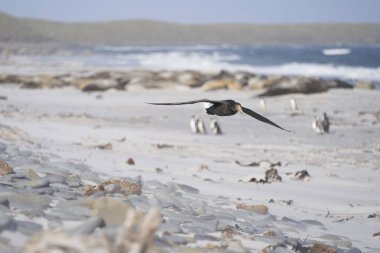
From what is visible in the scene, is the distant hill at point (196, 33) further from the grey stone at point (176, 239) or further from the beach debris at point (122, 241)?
the beach debris at point (122, 241)

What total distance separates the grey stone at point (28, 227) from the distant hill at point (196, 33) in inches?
6377

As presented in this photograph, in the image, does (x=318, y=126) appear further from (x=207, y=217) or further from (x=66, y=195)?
(x=66, y=195)

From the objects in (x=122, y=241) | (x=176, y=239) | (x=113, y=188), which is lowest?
(x=176, y=239)

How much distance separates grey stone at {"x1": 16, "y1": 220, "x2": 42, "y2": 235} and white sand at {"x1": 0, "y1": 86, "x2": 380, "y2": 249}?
2.72 metres

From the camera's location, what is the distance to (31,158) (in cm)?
714

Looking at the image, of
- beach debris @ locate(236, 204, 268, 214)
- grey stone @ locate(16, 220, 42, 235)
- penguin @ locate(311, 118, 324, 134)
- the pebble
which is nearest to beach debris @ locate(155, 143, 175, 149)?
penguin @ locate(311, 118, 324, 134)

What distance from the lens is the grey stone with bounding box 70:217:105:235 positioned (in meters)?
3.40

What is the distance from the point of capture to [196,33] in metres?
190

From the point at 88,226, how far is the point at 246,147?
9.05 metres

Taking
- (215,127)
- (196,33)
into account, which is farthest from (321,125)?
(196,33)

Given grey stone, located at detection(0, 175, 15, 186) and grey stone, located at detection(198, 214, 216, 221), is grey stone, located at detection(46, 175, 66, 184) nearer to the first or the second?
grey stone, located at detection(0, 175, 15, 186)

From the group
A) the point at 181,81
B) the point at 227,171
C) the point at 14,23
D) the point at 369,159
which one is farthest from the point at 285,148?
the point at 14,23

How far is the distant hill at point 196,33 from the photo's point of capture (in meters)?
171

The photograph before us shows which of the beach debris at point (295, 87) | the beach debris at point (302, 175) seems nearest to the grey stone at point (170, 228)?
the beach debris at point (302, 175)
